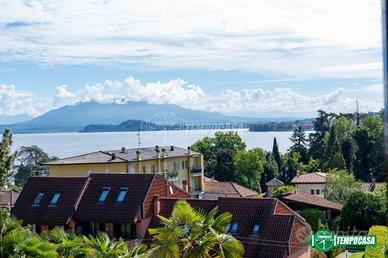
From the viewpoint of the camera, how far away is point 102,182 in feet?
97.5

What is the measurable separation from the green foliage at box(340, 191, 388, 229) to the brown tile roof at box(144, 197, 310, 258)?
9775mm

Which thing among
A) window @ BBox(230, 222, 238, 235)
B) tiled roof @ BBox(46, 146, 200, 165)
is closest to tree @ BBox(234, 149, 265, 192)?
tiled roof @ BBox(46, 146, 200, 165)

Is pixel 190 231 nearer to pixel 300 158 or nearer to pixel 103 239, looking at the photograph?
pixel 103 239

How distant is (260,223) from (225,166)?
134 feet

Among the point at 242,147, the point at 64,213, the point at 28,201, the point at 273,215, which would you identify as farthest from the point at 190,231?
the point at 242,147

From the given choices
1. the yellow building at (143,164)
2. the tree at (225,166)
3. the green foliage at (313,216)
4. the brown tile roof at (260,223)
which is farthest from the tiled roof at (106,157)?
the tree at (225,166)

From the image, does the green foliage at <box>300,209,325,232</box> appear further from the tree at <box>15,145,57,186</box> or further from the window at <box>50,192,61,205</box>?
the tree at <box>15,145,57,186</box>

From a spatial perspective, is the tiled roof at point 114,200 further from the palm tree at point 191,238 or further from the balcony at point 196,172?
the balcony at point 196,172

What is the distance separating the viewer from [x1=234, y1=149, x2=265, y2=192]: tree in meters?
63.0

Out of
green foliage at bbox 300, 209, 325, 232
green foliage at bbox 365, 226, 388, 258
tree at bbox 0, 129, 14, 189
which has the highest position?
tree at bbox 0, 129, 14, 189

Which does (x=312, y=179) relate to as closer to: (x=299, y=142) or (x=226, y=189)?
(x=226, y=189)

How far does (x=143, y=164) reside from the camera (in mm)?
44250

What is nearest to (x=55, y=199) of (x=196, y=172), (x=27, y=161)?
(x=196, y=172)

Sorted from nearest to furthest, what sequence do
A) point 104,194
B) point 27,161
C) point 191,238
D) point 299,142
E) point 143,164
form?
point 191,238, point 104,194, point 143,164, point 27,161, point 299,142
